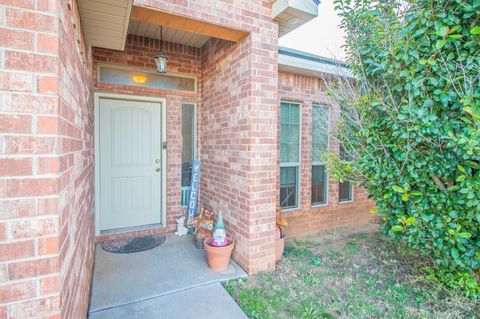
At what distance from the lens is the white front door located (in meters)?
3.81

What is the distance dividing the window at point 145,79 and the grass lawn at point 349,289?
3.07 m

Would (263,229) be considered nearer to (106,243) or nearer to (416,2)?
(106,243)

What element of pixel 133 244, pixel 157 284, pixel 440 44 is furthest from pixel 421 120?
pixel 133 244

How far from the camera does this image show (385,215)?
9.02 ft

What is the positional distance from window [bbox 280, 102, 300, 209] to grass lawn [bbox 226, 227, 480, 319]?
38.4 inches

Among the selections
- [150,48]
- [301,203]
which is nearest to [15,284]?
[150,48]

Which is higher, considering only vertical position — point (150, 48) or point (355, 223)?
point (150, 48)

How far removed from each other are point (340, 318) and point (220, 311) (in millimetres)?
1104

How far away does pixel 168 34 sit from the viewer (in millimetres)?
3760

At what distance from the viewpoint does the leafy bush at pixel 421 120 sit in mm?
1982

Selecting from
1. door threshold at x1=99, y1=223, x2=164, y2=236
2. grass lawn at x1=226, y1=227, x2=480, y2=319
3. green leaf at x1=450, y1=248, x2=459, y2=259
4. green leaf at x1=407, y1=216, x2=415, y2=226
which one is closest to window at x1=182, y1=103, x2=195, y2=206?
door threshold at x1=99, y1=223, x2=164, y2=236

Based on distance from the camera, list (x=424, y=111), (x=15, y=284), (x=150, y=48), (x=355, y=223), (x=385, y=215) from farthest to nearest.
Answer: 1. (x=355, y=223)
2. (x=150, y=48)
3. (x=385, y=215)
4. (x=424, y=111)
5. (x=15, y=284)

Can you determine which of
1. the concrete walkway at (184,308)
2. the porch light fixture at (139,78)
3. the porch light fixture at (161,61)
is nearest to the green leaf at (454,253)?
the concrete walkway at (184,308)

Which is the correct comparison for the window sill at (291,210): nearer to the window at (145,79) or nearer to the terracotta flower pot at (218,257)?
the terracotta flower pot at (218,257)
